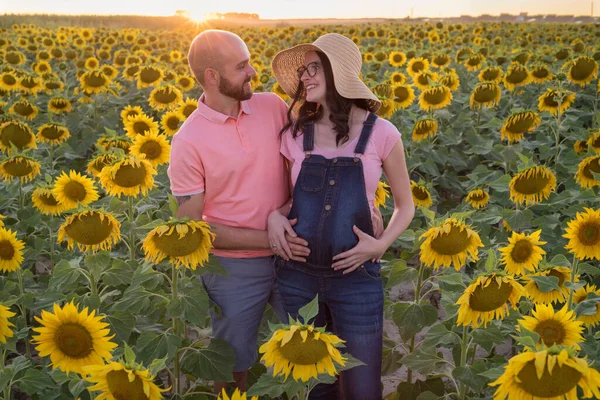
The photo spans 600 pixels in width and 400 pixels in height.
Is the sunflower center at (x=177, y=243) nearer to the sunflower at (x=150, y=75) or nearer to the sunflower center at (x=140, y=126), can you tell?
the sunflower center at (x=140, y=126)

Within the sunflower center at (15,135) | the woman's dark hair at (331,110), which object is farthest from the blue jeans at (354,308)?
the sunflower center at (15,135)

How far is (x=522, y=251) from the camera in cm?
321

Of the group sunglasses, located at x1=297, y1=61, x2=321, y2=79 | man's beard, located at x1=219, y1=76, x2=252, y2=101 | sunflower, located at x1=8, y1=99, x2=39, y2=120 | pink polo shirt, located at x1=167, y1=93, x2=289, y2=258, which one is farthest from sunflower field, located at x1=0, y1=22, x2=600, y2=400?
sunflower, located at x1=8, y1=99, x2=39, y2=120

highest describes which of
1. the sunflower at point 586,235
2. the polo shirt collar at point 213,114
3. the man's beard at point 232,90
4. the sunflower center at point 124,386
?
the man's beard at point 232,90

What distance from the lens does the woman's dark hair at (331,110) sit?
9.64 feet

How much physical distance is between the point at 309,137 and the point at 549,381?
1.58m

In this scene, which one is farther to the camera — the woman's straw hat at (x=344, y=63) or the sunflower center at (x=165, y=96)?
the sunflower center at (x=165, y=96)

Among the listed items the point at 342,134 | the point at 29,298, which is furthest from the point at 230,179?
the point at 29,298

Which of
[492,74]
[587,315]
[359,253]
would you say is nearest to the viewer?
[359,253]

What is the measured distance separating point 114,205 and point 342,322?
1.56 metres

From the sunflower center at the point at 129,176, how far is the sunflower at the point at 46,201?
2.85 feet

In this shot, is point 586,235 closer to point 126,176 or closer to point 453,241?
point 453,241

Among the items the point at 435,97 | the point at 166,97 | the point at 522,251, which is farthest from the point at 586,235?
the point at 166,97

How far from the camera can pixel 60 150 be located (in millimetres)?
6465
